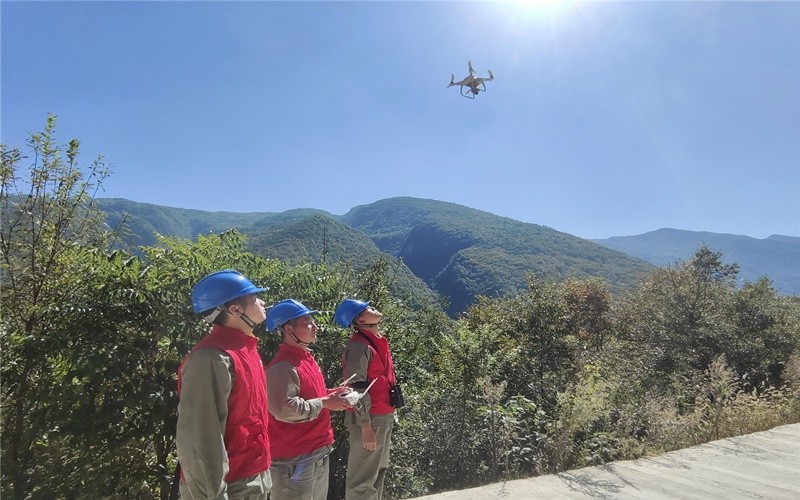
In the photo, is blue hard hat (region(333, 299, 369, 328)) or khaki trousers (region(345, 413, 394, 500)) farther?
blue hard hat (region(333, 299, 369, 328))

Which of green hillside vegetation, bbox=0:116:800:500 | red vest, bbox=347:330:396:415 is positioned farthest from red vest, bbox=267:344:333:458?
green hillside vegetation, bbox=0:116:800:500

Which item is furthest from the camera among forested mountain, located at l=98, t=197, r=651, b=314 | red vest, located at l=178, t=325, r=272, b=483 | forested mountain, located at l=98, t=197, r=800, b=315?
forested mountain, located at l=98, t=197, r=651, b=314

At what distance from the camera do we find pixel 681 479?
452cm

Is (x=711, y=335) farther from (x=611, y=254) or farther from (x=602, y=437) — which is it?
(x=611, y=254)

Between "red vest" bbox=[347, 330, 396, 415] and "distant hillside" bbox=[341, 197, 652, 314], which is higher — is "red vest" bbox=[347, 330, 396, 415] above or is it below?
below

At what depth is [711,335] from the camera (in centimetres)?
1418

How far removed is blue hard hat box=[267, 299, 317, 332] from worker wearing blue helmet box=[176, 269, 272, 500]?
65cm

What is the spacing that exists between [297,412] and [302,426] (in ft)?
1.08

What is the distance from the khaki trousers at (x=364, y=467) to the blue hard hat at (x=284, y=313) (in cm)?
119

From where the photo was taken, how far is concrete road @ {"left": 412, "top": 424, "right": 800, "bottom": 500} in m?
4.12

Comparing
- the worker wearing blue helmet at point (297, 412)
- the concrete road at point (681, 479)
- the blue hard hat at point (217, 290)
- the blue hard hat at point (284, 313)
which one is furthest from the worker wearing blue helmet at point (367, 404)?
the blue hard hat at point (217, 290)

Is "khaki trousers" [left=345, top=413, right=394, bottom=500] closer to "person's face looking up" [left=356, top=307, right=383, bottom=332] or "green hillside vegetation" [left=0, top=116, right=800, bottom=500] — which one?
"person's face looking up" [left=356, top=307, right=383, bottom=332]

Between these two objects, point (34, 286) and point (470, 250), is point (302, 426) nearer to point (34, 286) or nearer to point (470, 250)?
point (34, 286)

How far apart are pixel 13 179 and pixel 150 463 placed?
11.2 feet
